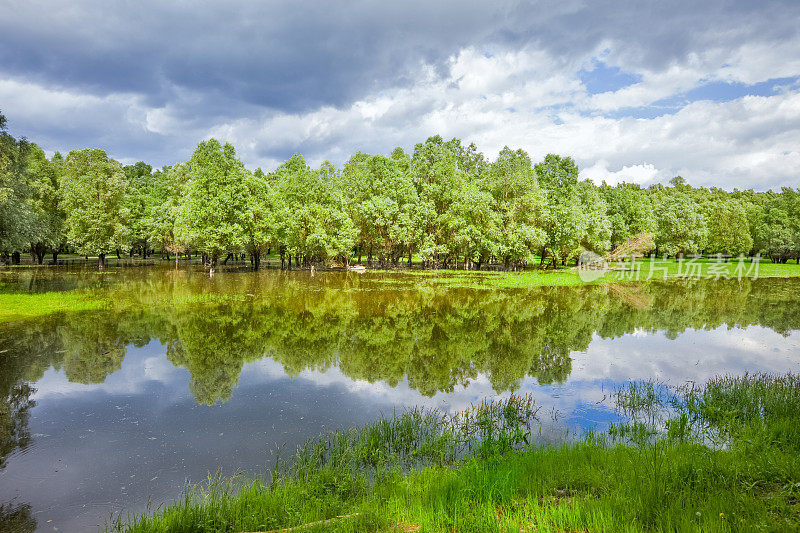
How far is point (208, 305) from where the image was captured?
31.3m

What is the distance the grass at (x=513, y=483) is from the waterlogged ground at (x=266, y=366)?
1.48m

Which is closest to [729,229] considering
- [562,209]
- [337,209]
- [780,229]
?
[780,229]

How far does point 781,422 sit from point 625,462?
19.3ft

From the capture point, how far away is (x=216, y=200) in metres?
54.8

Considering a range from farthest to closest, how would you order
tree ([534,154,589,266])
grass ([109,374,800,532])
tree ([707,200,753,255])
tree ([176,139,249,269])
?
tree ([707,200,753,255]), tree ([534,154,589,266]), tree ([176,139,249,269]), grass ([109,374,800,532])

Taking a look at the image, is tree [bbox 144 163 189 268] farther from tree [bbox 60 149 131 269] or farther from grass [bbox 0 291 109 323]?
grass [bbox 0 291 109 323]

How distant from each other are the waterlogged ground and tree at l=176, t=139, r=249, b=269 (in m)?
18.0

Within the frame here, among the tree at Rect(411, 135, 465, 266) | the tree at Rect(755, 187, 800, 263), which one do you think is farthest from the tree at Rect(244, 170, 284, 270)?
the tree at Rect(755, 187, 800, 263)

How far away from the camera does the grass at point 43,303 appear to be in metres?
26.6

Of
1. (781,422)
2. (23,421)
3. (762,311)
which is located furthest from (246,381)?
(762,311)

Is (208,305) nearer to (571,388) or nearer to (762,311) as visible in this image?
(571,388)

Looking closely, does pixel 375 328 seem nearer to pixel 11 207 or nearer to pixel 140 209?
pixel 11 207

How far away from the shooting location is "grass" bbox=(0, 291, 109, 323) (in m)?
26.6

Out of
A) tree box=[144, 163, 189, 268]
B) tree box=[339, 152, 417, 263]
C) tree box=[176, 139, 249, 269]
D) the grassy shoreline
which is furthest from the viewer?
tree box=[144, 163, 189, 268]
